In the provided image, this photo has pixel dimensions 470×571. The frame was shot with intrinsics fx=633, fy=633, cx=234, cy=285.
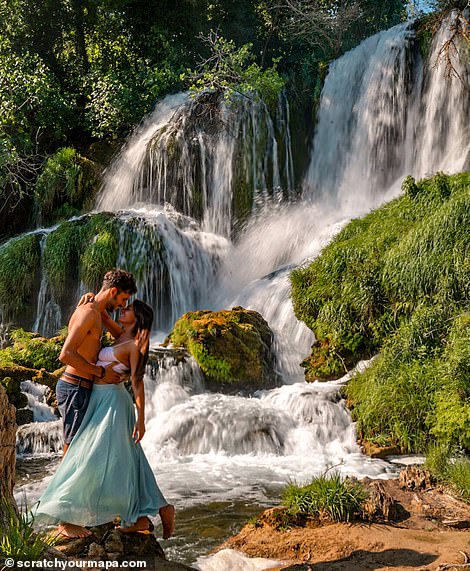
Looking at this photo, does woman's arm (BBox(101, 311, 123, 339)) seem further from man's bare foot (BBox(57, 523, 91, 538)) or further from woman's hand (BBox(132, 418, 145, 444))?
man's bare foot (BBox(57, 523, 91, 538))

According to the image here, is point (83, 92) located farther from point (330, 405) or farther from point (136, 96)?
point (330, 405)

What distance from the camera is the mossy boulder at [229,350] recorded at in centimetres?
1031

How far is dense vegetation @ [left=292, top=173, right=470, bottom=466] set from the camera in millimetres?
7707

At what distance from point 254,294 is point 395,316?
432 centimetres

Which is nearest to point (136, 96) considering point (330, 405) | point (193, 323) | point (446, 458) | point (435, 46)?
point (435, 46)

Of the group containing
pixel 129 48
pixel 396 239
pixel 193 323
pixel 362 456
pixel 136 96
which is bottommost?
pixel 362 456

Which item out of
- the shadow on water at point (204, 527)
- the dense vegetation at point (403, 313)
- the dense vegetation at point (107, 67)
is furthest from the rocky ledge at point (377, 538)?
the dense vegetation at point (107, 67)

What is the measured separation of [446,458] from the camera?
6602 millimetres

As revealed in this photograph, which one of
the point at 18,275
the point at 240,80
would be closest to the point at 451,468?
the point at 18,275

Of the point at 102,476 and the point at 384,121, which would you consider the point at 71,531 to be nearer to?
the point at 102,476

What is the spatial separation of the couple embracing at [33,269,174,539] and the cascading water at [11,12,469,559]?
17.6ft

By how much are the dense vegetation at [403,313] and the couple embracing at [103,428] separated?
409 cm

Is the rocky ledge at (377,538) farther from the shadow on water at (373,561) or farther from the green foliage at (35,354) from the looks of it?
Result: the green foliage at (35,354)

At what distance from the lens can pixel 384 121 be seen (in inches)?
676
